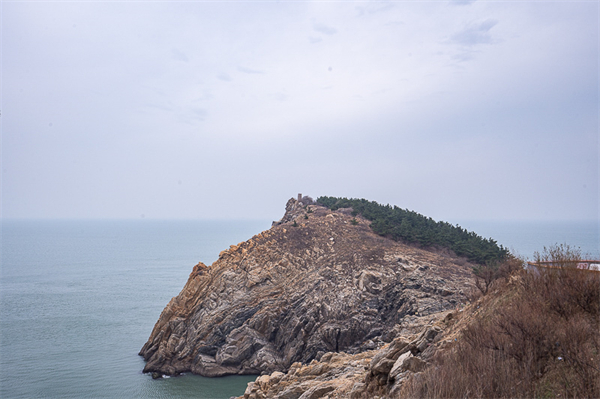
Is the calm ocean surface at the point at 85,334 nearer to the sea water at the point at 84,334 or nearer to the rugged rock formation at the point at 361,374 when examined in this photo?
the sea water at the point at 84,334

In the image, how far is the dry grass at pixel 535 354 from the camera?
7141mm

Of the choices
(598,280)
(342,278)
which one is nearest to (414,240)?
(342,278)

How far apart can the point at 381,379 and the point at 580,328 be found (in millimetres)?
5849

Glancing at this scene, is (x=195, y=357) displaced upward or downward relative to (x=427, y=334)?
downward

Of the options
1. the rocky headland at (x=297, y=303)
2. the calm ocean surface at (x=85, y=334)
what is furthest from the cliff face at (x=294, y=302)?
the calm ocean surface at (x=85, y=334)

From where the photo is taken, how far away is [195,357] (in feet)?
101

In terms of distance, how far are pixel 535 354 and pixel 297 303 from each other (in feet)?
81.4

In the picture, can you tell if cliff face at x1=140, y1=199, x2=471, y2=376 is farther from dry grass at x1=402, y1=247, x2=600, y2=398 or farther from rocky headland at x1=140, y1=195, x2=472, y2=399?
dry grass at x1=402, y1=247, x2=600, y2=398

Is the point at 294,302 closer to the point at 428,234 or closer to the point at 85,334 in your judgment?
the point at 428,234

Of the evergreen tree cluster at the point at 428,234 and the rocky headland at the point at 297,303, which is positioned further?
the evergreen tree cluster at the point at 428,234

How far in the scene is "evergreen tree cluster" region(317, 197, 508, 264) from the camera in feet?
120

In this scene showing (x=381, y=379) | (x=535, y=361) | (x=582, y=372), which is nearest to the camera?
(x=582, y=372)

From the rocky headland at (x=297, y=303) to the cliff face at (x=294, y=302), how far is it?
0.27 feet

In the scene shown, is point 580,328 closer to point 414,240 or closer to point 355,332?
point 355,332
